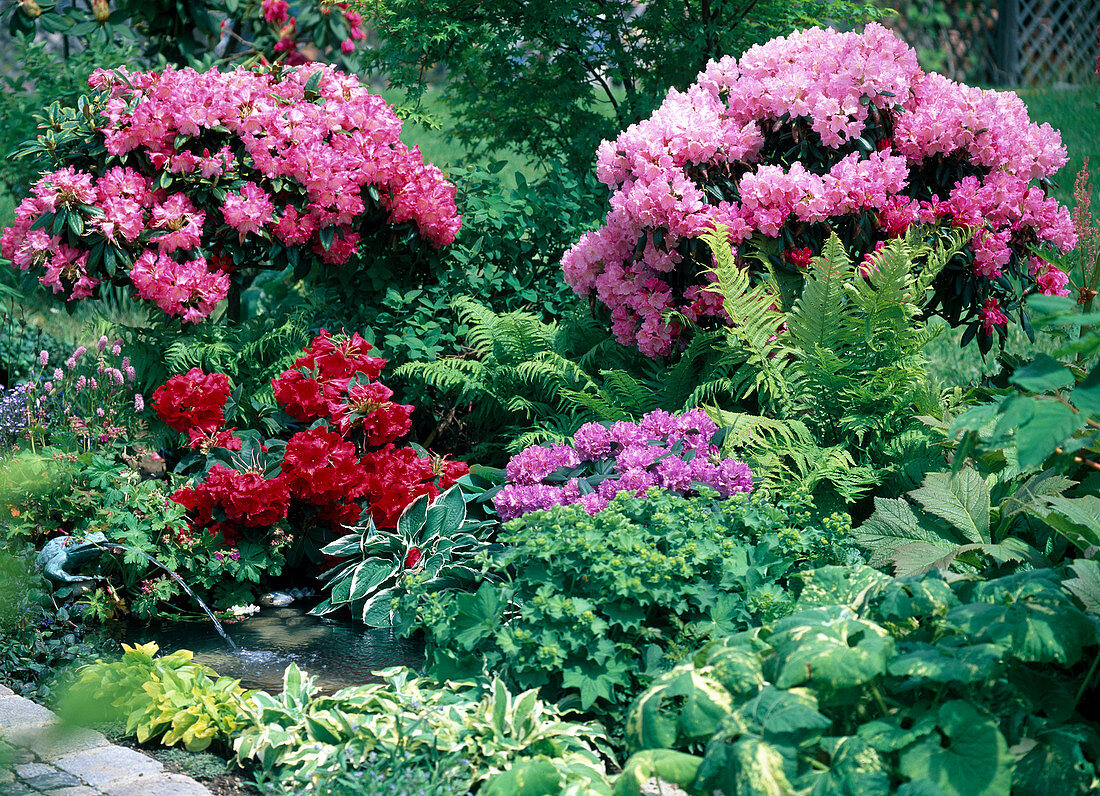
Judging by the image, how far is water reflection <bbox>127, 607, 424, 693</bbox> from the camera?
3242 millimetres

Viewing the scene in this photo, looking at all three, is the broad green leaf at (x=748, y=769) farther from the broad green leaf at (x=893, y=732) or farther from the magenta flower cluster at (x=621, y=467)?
the magenta flower cluster at (x=621, y=467)

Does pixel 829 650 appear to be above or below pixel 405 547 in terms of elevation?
above

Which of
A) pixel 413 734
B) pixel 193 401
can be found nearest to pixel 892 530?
pixel 413 734

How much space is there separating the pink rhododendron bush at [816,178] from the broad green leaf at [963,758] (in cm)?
228

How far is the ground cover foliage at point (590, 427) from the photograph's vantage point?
2.19 meters

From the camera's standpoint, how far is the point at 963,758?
1944mm

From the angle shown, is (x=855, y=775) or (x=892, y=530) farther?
(x=892, y=530)

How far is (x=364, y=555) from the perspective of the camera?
377 cm

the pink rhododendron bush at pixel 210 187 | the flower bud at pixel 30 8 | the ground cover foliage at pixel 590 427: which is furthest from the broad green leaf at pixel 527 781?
the flower bud at pixel 30 8

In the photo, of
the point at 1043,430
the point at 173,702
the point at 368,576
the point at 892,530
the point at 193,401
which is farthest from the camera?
the point at 193,401

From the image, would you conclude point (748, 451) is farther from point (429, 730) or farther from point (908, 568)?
point (429, 730)

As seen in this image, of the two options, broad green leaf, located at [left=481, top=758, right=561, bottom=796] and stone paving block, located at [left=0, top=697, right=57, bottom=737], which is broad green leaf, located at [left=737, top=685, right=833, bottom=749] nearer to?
broad green leaf, located at [left=481, top=758, right=561, bottom=796]

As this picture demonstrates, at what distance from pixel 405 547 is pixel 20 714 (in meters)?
1.31

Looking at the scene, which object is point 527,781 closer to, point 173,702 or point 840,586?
point 840,586
